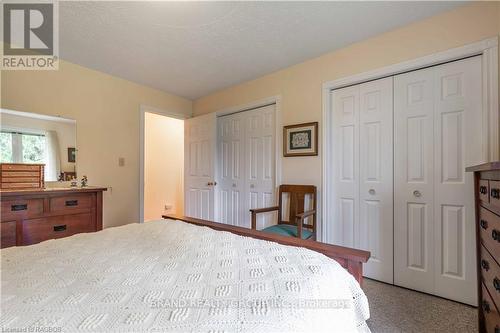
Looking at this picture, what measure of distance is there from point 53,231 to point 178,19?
2209 mm

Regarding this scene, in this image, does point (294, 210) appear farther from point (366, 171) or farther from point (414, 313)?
point (414, 313)

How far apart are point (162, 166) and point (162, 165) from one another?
2 centimetres

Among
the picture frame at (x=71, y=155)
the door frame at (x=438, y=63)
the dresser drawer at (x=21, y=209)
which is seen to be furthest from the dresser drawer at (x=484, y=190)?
the picture frame at (x=71, y=155)

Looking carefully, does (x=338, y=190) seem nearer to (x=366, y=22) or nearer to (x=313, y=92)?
(x=313, y=92)

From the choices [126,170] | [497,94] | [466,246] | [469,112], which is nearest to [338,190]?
[466,246]

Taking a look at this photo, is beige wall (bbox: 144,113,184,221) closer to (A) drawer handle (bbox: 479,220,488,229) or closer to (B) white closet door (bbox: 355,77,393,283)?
(B) white closet door (bbox: 355,77,393,283)

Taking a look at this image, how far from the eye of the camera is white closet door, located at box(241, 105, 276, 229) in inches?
120

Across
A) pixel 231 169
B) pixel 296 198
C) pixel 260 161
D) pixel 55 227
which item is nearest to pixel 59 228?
pixel 55 227

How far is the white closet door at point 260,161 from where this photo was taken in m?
3.05

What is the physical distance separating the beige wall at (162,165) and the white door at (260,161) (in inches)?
86.4

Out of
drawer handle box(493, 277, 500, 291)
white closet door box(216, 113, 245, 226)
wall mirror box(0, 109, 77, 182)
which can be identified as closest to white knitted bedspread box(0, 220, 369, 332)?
drawer handle box(493, 277, 500, 291)

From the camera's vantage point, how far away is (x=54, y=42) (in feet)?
7.47

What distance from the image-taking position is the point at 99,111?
296 centimetres

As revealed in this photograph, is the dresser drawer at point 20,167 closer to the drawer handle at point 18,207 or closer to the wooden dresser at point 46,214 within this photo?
the wooden dresser at point 46,214
